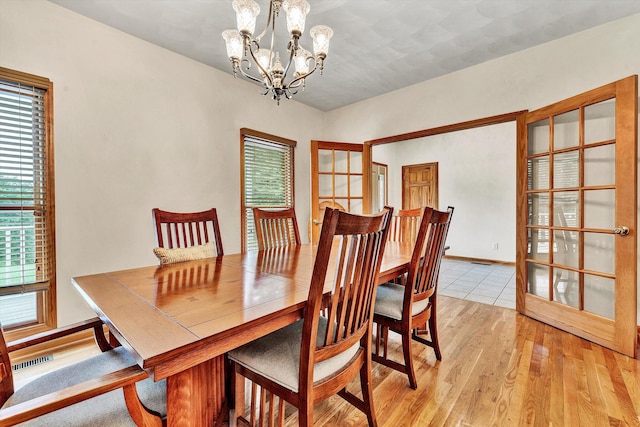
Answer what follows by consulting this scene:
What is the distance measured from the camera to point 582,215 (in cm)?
233

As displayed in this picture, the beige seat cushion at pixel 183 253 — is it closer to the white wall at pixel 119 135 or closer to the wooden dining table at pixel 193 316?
the wooden dining table at pixel 193 316

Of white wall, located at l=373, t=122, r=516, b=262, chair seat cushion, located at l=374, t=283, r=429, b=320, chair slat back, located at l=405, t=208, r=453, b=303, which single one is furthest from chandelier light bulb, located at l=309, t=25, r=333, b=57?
white wall, located at l=373, t=122, r=516, b=262

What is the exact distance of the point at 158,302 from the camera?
102cm

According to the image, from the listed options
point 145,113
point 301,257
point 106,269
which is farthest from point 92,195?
point 301,257

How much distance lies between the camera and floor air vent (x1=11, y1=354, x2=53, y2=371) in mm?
1932

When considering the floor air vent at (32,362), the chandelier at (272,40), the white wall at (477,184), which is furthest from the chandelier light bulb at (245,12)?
the white wall at (477,184)

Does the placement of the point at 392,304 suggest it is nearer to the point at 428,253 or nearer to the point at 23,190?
the point at 428,253

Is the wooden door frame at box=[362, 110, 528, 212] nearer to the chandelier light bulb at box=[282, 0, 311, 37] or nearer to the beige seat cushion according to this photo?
the chandelier light bulb at box=[282, 0, 311, 37]

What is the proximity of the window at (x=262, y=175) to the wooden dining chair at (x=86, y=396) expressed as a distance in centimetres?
236

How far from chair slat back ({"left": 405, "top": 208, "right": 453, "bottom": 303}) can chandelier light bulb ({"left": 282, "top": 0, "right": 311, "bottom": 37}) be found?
49.0 inches

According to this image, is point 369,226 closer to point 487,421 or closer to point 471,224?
point 487,421

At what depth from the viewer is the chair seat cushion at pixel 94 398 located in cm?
80

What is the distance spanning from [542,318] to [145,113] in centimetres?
411

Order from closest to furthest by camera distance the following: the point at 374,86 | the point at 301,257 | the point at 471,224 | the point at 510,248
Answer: the point at 301,257 → the point at 374,86 → the point at 510,248 → the point at 471,224
